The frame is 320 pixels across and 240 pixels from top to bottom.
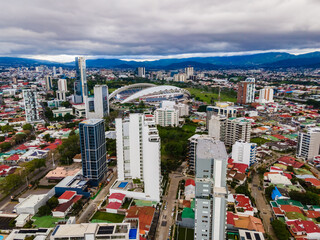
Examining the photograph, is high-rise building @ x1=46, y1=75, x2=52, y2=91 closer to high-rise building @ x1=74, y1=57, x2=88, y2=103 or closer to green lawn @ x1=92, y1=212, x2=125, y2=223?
high-rise building @ x1=74, y1=57, x2=88, y2=103

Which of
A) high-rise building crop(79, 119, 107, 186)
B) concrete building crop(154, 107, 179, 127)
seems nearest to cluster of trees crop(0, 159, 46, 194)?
high-rise building crop(79, 119, 107, 186)

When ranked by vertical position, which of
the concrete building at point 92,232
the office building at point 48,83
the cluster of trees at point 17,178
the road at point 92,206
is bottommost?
the road at point 92,206

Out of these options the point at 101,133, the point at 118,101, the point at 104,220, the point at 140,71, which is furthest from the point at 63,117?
the point at 140,71

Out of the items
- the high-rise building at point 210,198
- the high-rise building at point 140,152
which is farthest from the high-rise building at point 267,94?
the high-rise building at point 210,198

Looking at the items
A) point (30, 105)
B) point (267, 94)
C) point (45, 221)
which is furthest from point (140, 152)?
point (267, 94)

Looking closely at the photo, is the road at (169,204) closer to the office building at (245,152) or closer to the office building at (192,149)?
the office building at (192,149)

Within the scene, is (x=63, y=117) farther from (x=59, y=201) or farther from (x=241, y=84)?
(x=241, y=84)
